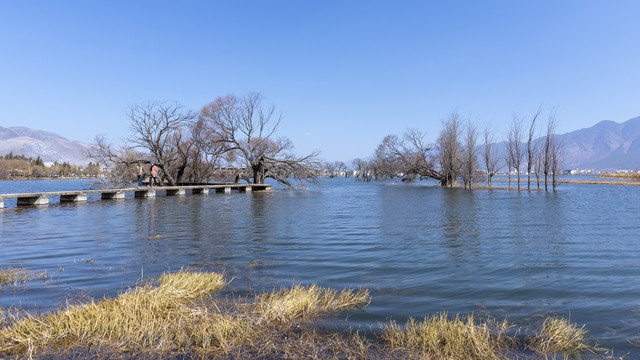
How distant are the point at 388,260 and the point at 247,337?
5.07 m

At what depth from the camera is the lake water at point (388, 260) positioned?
→ 5.27 meters

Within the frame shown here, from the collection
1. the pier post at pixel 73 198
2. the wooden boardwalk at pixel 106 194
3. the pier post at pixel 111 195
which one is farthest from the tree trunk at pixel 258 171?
the pier post at pixel 73 198

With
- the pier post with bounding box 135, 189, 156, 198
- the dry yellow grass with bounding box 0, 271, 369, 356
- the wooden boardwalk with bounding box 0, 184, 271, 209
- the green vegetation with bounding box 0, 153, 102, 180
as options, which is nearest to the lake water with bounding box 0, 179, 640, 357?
the dry yellow grass with bounding box 0, 271, 369, 356

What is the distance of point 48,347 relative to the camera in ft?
11.9

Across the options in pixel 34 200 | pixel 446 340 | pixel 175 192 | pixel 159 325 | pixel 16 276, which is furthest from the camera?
pixel 175 192

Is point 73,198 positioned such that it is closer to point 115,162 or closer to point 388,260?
point 115,162

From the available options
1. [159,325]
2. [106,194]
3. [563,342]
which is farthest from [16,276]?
[106,194]

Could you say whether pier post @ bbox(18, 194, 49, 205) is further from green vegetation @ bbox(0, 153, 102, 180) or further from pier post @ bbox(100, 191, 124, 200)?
green vegetation @ bbox(0, 153, 102, 180)

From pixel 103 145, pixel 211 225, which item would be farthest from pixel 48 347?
pixel 103 145

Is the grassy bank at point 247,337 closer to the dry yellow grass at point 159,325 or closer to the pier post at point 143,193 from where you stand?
the dry yellow grass at point 159,325

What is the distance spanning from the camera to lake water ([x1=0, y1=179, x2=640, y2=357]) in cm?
527

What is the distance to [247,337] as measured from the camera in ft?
12.8

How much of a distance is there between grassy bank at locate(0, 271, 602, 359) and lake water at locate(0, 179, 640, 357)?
1.99ft

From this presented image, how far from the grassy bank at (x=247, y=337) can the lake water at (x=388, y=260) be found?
1.99 feet
